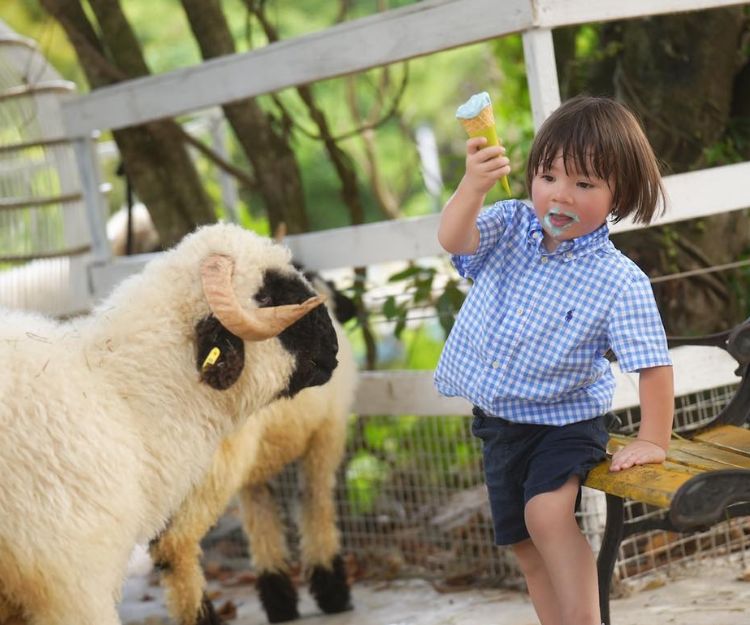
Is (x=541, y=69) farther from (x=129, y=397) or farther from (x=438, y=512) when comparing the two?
(x=438, y=512)

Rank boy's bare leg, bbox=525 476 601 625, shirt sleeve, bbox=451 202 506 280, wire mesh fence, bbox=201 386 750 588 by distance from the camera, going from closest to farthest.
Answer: boy's bare leg, bbox=525 476 601 625 < shirt sleeve, bbox=451 202 506 280 < wire mesh fence, bbox=201 386 750 588

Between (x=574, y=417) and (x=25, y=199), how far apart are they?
156 inches

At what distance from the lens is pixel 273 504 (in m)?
5.05

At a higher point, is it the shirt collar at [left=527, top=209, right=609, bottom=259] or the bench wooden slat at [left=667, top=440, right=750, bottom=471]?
the shirt collar at [left=527, top=209, right=609, bottom=259]

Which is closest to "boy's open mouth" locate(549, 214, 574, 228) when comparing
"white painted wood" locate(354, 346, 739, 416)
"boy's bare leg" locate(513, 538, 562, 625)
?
"boy's bare leg" locate(513, 538, 562, 625)

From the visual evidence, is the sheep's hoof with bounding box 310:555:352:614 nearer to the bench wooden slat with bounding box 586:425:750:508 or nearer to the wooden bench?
the wooden bench

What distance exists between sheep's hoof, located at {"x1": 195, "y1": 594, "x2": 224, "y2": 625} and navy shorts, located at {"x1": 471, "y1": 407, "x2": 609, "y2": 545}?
163 cm

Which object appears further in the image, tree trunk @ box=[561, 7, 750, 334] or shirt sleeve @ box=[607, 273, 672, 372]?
tree trunk @ box=[561, 7, 750, 334]

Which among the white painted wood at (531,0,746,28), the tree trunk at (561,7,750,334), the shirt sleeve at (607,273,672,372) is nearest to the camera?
the shirt sleeve at (607,273,672,372)

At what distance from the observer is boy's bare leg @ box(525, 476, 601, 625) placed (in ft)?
10.0

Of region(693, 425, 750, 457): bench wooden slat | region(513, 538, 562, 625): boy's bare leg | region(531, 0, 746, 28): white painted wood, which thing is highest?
region(531, 0, 746, 28): white painted wood

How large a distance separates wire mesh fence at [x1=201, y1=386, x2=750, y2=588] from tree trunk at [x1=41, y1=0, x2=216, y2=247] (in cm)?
141

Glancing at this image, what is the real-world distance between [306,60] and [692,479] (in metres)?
2.78

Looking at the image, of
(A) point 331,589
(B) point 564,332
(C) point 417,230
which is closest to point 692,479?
(B) point 564,332
